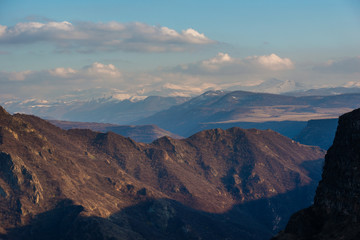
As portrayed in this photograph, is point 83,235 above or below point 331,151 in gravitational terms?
below

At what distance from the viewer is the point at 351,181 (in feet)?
305

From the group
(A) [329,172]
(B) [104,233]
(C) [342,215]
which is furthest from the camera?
(B) [104,233]

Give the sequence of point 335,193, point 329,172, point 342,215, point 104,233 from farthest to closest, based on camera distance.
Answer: point 104,233 → point 329,172 → point 335,193 → point 342,215

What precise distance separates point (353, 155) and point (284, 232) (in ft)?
63.9

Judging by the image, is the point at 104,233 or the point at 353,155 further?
the point at 104,233

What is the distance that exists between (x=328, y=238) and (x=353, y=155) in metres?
20.5

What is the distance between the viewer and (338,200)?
91.8 metres

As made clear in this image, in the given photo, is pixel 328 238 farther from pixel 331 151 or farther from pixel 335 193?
pixel 331 151

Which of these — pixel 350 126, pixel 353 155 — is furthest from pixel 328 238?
pixel 350 126

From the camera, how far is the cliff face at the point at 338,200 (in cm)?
8600

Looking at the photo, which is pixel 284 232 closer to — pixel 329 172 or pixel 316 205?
pixel 316 205

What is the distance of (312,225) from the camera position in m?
91.8

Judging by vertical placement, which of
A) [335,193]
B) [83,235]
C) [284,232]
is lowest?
[83,235]

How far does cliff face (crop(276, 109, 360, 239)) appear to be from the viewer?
86000 mm
